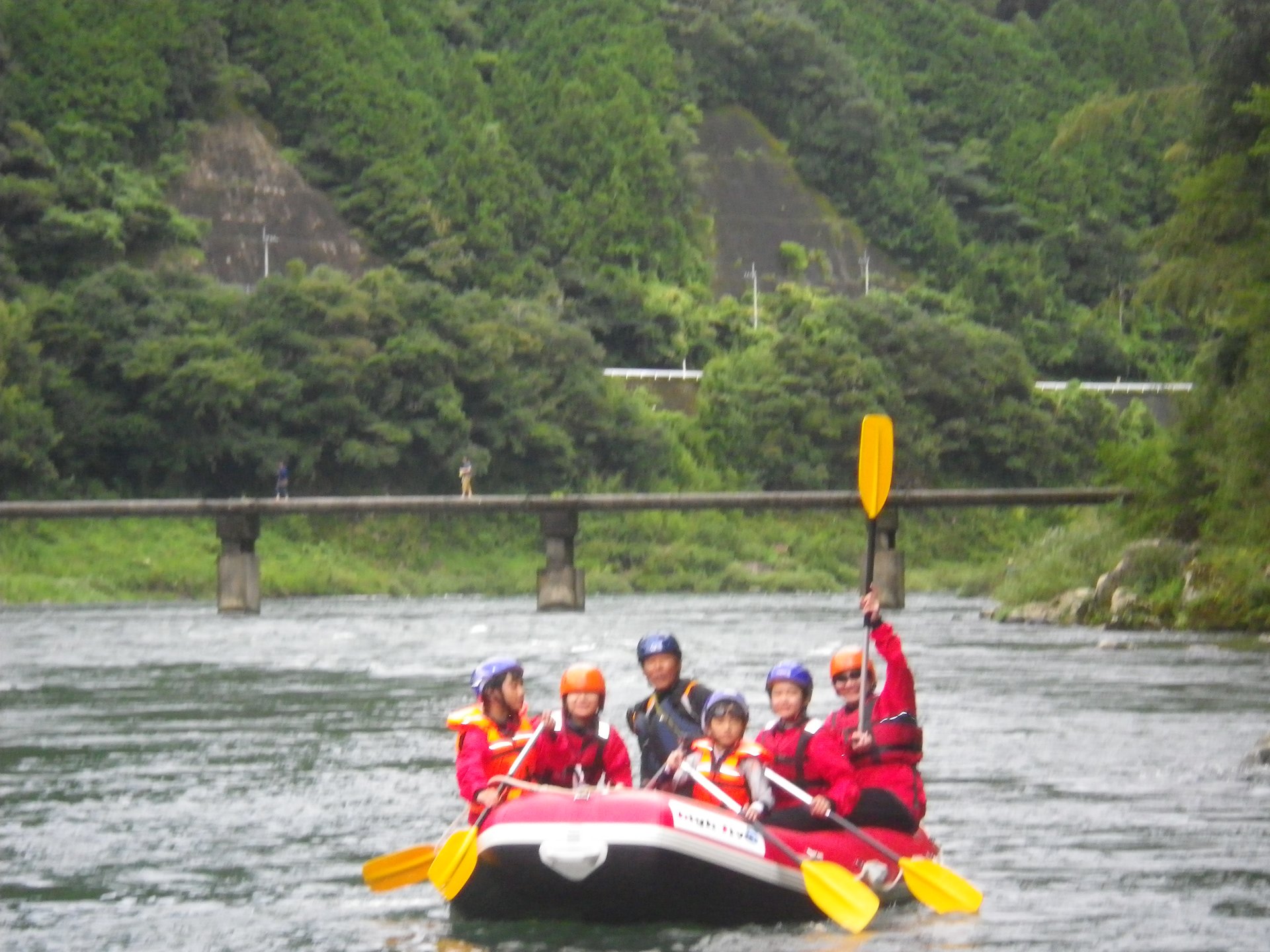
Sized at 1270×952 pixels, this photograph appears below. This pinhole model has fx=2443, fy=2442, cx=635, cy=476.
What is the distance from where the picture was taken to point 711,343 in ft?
263

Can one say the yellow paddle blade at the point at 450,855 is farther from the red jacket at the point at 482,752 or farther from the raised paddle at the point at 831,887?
the raised paddle at the point at 831,887

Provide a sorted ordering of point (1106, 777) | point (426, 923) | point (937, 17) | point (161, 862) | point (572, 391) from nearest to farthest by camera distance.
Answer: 1. point (426, 923)
2. point (161, 862)
3. point (1106, 777)
4. point (572, 391)
5. point (937, 17)

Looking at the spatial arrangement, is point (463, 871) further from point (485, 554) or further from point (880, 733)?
point (485, 554)

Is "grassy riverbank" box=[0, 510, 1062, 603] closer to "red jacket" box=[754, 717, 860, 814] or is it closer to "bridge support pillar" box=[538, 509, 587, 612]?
"bridge support pillar" box=[538, 509, 587, 612]

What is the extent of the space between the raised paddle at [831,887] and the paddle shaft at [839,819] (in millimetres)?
241

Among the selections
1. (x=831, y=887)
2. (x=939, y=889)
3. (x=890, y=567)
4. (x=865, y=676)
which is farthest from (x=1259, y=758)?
(x=890, y=567)

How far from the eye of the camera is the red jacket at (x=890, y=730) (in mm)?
12461

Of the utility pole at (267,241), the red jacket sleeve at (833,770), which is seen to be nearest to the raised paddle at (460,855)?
the red jacket sleeve at (833,770)

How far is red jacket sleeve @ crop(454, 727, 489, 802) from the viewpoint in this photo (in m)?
12.2

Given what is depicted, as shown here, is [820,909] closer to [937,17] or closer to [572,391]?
[572,391]

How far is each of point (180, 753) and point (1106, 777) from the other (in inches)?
291

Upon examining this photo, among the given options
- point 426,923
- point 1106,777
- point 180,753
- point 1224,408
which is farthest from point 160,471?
point 426,923

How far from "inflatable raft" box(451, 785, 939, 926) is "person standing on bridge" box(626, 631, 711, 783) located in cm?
79

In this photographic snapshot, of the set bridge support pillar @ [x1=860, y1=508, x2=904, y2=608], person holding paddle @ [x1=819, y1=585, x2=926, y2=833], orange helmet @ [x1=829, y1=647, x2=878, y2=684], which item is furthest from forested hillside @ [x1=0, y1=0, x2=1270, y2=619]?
orange helmet @ [x1=829, y1=647, x2=878, y2=684]
